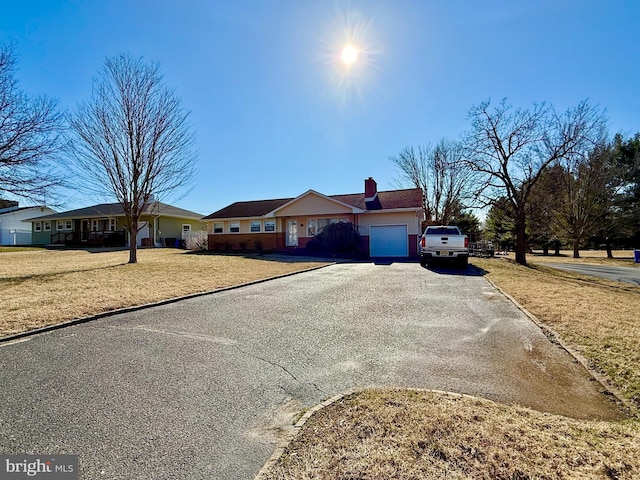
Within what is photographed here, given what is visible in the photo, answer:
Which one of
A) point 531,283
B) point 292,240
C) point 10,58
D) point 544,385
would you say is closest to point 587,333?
point 544,385

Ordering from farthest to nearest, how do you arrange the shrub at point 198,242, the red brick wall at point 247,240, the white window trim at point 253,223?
the shrub at point 198,242 < the white window trim at point 253,223 < the red brick wall at point 247,240

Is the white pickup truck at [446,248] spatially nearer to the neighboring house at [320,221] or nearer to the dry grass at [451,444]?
the neighboring house at [320,221]

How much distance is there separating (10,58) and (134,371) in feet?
49.2

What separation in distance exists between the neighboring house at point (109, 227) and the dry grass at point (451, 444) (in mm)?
30788

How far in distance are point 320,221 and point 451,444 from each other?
22.2m

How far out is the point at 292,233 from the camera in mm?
25766

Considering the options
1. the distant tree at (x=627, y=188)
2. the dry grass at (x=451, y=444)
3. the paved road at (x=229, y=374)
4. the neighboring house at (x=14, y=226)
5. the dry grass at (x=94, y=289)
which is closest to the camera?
the dry grass at (x=451, y=444)

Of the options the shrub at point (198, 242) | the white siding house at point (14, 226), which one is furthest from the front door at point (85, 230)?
the shrub at point (198, 242)

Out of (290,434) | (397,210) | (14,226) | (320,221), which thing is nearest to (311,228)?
(320,221)

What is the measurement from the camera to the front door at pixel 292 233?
2557 cm

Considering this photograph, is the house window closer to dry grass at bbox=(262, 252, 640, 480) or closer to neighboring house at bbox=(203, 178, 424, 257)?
neighboring house at bbox=(203, 178, 424, 257)

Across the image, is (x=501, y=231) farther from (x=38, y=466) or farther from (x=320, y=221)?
(x=38, y=466)

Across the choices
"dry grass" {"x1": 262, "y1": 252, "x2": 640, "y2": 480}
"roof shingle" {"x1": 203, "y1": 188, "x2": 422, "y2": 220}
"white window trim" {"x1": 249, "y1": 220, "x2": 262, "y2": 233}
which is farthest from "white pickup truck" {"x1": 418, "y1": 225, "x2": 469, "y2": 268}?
"white window trim" {"x1": 249, "y1": 220, "x2": 262, "y2": 233}

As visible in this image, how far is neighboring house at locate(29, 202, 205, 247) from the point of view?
31.8m
